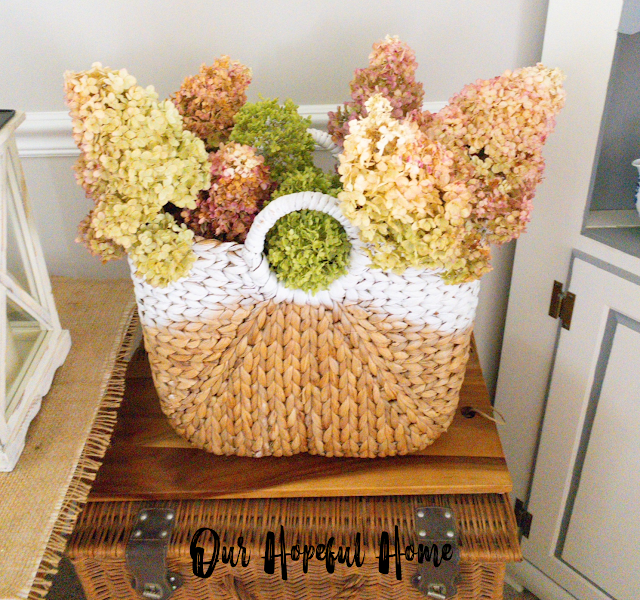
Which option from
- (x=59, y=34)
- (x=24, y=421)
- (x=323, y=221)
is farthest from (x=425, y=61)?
(x=24, y=421)

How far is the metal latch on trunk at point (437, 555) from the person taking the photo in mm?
682

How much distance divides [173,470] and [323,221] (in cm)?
41

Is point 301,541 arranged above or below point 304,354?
below

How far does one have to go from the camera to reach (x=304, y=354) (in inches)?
26.3

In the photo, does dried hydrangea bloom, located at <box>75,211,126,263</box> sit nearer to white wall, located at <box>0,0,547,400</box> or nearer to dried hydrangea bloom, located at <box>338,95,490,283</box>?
dried hydrangea bloom, located at <box>338,95,490,283</box>

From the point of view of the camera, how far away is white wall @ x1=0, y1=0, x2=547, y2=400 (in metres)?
0.84

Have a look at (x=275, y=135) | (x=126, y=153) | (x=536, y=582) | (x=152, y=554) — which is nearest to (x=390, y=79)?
(x=275, y=135)

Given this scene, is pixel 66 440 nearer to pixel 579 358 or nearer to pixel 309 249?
pixel 309 249

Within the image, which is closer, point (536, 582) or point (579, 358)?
point (579, 358)

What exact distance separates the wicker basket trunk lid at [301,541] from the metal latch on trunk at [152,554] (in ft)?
0.04

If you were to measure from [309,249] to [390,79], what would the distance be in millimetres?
229

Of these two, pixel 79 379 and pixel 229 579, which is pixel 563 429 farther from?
pixel 79 379

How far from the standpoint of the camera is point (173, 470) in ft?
2.46

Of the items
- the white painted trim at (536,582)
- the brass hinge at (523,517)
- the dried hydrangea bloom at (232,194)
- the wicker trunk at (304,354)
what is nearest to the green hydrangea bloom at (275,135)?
the dried hydrangea bloom at (232,194)
